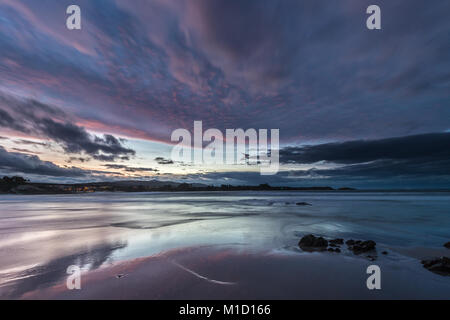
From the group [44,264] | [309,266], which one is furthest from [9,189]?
[309,266]

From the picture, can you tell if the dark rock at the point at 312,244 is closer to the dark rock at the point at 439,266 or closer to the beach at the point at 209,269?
the beach at the point at 209,269

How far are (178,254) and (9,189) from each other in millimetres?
114470

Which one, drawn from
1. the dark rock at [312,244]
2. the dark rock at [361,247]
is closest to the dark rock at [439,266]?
the dark rock at [361,247]

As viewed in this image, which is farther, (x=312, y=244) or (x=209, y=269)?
(x=312, y=244)

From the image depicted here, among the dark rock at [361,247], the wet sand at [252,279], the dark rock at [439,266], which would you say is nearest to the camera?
the wet sand at [252,279]

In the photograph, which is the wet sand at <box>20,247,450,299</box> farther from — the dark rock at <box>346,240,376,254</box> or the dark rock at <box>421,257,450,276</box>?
the dark rock at <box>346,240,376,254</box>

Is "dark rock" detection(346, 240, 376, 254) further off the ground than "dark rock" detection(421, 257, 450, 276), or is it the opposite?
"dark rock" detection(421, 257, 450, 276)

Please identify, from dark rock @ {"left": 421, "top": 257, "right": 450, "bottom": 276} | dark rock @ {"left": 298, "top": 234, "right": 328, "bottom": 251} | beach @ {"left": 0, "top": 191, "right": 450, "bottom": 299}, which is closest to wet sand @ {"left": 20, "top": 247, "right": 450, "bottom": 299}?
beach @ {"left": 0, "top": 191, "right": 450, "bottom": 299}

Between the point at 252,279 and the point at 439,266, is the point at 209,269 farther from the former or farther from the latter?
the point at 439,266

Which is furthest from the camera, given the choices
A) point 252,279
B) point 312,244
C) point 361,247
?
point 312,244

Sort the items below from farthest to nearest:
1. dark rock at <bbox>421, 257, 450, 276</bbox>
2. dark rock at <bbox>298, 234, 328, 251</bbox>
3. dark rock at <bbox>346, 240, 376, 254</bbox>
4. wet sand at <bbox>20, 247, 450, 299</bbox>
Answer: dark rock at <bbox>298, 234, 328, 251</bbox>, dark rock at <bbox>346, 240, 376, 254</bbox>, dark rock at <bbox>421, 257, 450, 276</bbox>, wet sand at <bbox>20, 247, 450, 299</bbox>

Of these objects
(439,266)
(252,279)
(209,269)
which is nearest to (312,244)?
(439,266)
